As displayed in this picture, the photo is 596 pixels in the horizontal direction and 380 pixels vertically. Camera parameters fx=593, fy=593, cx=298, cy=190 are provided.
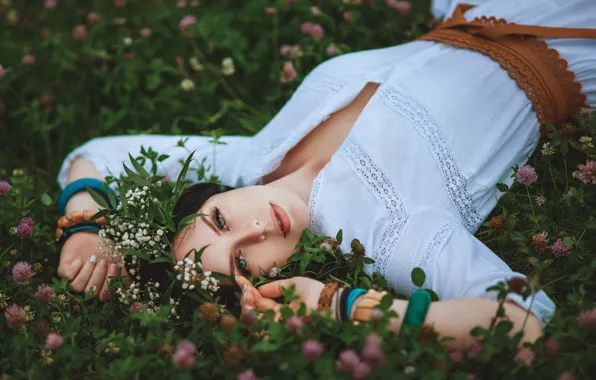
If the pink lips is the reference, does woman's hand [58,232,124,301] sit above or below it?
below

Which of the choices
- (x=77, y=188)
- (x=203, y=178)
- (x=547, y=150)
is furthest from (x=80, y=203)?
(x=547, y=150)

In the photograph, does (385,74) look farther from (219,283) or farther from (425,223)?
(219,283)

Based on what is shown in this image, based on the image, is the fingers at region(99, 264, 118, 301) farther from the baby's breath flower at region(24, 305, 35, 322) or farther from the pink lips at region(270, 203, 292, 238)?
A: the pink lips at region(270, 203, 292, 238)

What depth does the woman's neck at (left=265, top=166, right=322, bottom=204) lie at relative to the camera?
2426mm

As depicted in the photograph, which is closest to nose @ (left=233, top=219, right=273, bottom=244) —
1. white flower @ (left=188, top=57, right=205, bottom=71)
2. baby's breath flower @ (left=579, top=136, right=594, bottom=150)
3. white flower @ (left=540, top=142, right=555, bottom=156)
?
white flower @ (left=540, top=142, right=555, bottom=156)

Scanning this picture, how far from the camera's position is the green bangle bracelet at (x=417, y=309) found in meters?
1.78

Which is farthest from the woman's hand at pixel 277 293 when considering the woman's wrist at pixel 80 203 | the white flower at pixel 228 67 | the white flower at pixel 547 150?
the white flower at pixel 228 67

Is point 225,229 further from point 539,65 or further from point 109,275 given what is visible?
point 539,65

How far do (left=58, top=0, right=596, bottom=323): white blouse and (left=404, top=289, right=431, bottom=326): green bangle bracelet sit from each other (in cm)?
20

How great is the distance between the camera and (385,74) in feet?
8.38

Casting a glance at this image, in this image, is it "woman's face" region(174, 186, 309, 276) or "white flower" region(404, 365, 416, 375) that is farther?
"woman's face" region(174, 186, 309, 276)

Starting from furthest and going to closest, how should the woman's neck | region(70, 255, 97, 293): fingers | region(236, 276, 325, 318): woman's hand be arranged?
the woman's neck → region(70, 255, 97, 293): fingers → region(236, 276, 325, 318): woman's hand

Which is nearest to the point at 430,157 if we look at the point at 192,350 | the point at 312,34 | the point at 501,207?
the point at 501,207

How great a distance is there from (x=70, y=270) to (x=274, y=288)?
33.2 inches
